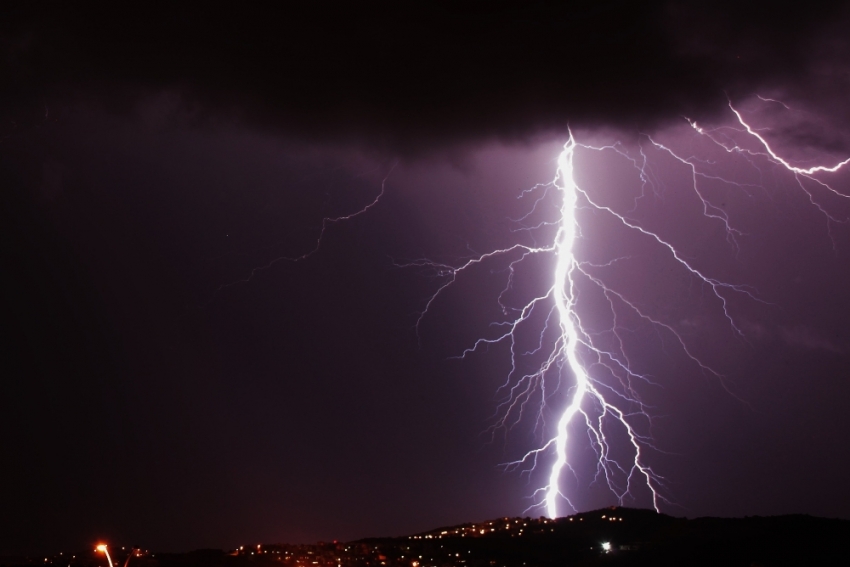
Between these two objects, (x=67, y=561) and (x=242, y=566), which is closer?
(x=242, y=566)

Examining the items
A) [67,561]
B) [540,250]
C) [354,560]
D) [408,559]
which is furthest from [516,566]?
[67,561]

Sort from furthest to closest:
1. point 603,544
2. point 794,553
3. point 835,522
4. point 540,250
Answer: point 603,544 → point 835,522 → point 540,250 → point 794,553

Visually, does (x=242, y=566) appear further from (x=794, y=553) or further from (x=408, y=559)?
(x=794, y=553)

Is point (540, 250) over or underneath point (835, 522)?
over

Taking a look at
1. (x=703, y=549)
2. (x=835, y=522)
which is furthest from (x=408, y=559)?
(x=835, y=522)

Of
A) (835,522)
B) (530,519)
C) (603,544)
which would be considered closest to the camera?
(835,522)

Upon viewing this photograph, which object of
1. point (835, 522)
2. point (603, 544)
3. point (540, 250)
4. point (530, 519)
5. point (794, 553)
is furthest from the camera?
point (530, 519)

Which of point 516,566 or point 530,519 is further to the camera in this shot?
point 530,519

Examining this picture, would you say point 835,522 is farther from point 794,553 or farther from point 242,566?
point 242,566

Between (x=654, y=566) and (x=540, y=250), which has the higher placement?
(x=540, y=250)
